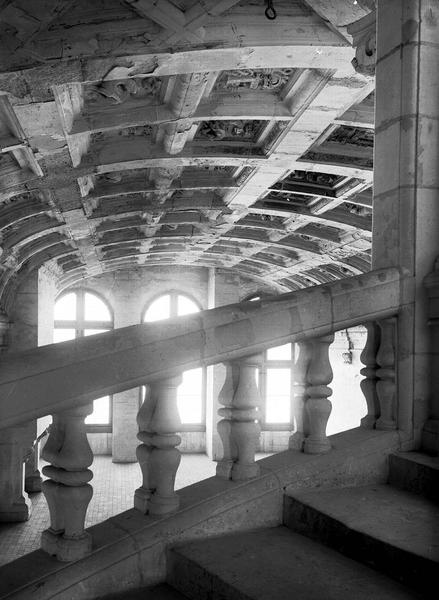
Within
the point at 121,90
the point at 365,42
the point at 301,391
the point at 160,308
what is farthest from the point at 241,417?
the point at 160,308

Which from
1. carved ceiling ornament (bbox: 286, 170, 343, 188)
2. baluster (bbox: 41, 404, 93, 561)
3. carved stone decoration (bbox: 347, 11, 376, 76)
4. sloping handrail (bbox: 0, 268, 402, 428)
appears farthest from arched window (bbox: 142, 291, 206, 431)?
baluster (bbox: 41, 404, 93, 561)

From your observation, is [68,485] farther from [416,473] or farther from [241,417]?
[416,473]

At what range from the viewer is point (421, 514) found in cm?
248

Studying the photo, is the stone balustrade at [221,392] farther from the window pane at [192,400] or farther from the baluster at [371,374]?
the window pane at [192,400]

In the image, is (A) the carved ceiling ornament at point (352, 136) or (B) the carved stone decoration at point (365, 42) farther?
(A) the carved ceiling ornament at point (352, 136)

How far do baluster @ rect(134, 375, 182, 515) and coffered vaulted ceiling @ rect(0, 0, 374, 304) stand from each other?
3.93 m

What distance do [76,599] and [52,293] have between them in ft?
49.8

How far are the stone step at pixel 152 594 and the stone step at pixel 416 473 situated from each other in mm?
1194

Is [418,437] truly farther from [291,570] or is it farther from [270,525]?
[291,570]

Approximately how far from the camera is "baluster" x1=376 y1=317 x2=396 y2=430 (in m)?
3.02

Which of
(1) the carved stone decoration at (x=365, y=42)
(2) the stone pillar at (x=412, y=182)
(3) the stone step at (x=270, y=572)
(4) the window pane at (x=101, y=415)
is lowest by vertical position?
(4) the window pane at (x=101, y=415)

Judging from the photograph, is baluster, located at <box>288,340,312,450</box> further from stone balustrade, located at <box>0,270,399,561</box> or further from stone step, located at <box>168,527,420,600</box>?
stone step, located at <box>168,527,420,600</box>

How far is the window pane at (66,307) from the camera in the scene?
21234mm

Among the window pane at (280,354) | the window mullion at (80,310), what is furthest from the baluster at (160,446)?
the window pane at (280,354)
